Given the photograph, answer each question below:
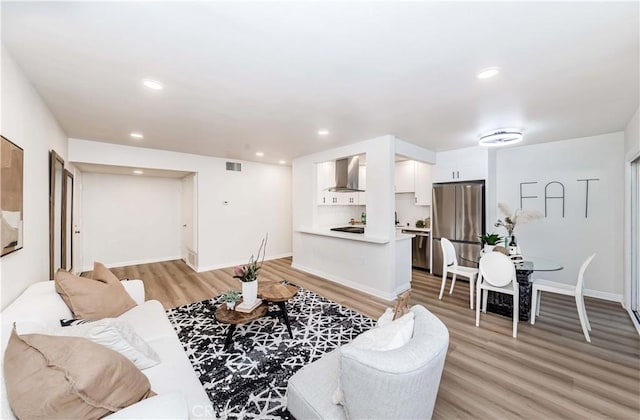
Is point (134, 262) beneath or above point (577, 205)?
beneath

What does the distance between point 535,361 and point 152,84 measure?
432 cm

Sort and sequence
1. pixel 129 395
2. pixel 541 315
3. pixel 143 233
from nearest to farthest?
pixel 129 395 < pixel 541 315 < pixel 143 233

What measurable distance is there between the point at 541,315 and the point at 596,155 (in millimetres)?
2734

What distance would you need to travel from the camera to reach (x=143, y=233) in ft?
20.2

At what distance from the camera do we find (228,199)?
5.84 metres

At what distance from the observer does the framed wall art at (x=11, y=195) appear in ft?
5.31

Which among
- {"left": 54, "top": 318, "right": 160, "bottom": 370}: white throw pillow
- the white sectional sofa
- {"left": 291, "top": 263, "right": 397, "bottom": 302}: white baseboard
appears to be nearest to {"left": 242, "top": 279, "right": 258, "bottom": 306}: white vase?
the white sectional sofa

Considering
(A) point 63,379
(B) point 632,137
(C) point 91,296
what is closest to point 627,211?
(B) point 632,137

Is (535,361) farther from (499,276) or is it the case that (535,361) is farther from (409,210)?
(409,210)

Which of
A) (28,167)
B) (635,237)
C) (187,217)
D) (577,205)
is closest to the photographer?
(28,167)

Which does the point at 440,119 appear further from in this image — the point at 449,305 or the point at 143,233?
the point at 143,233

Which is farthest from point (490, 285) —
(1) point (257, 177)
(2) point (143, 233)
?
(2) point (143, 233)

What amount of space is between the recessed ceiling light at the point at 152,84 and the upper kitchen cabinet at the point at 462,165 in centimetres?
482

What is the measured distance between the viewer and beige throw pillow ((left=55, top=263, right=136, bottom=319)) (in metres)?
1.92
